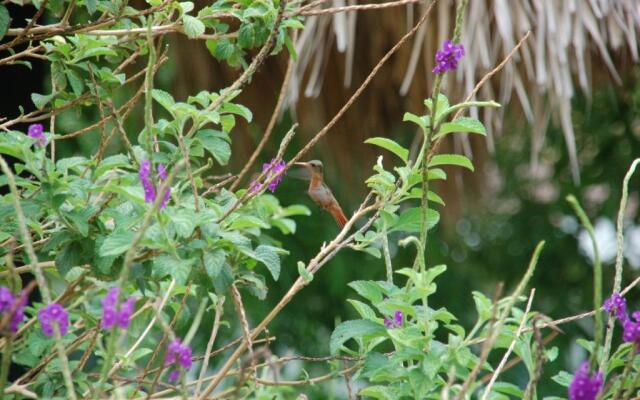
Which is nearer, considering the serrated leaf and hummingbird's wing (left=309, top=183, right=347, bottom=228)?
the serrated leaf

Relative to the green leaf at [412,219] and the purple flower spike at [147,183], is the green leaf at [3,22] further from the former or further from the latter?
the green leaf at [412,219]

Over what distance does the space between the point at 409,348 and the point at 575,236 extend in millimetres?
3722

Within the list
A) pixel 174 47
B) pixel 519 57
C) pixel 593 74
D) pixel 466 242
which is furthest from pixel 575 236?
pixel 174 47

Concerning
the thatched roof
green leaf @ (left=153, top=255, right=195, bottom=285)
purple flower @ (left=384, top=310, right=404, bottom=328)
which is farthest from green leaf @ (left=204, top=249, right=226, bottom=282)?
the thatched roof

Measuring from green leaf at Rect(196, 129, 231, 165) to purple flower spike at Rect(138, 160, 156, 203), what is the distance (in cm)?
13

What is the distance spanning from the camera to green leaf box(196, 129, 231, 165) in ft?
3.39

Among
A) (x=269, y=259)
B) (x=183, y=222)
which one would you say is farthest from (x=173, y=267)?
(x=269, y=259)

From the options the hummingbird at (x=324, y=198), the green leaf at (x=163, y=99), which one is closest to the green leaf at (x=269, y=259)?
the green leaf at (x=163, y=99)

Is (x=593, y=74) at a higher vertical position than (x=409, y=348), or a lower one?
lower

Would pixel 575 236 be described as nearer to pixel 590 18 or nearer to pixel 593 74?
pixel 593 74

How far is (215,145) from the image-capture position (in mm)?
1041

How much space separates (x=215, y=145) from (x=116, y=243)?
20 cm

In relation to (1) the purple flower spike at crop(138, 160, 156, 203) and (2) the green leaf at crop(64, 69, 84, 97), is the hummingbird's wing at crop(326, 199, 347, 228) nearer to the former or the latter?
(2) the green leaf at crop(64, 69, 84, 97)

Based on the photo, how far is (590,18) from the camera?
2.82 meters
